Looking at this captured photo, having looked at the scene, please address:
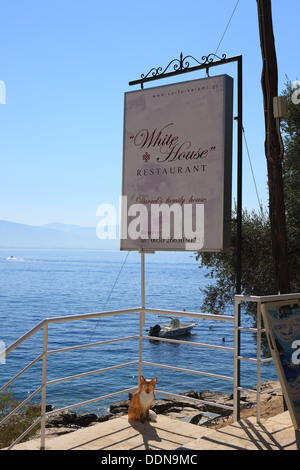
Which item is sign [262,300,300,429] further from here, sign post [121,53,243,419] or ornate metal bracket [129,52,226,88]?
ornate metal bracket [129,52,226,88]

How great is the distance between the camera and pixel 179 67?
6.04 metres

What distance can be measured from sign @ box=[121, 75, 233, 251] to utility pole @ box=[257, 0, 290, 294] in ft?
4.40

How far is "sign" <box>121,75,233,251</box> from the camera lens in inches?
214

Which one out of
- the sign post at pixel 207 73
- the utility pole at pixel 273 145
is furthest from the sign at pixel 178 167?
the utility pole at pixel 273 145

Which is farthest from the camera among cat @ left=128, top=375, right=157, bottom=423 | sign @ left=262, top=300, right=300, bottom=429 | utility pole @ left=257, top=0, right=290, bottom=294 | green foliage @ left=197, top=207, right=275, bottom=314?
green foliage @ left=197, top=207, right=275, bottom=314

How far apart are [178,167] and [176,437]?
2846 mm

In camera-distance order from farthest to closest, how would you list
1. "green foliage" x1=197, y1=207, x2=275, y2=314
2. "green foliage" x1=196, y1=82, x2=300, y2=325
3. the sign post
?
"green foliage" x1=197, y1=207, x2=275, y2=314, "green foliage" x1=196, y1=82, x2=300, y2=325, the sign post

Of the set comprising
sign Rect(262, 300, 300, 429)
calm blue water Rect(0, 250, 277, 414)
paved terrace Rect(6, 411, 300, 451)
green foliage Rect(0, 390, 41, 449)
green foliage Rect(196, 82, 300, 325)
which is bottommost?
calm blue water Rect(0, 250, 277, 414)

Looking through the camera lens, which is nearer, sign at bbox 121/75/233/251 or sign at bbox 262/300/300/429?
sign at bbox 262/300/300/429

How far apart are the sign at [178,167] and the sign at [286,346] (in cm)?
94

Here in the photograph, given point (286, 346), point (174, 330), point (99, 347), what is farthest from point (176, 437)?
point (174, 330)

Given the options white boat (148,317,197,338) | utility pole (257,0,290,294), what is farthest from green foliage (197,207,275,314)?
white boat (148,317,197,338)
